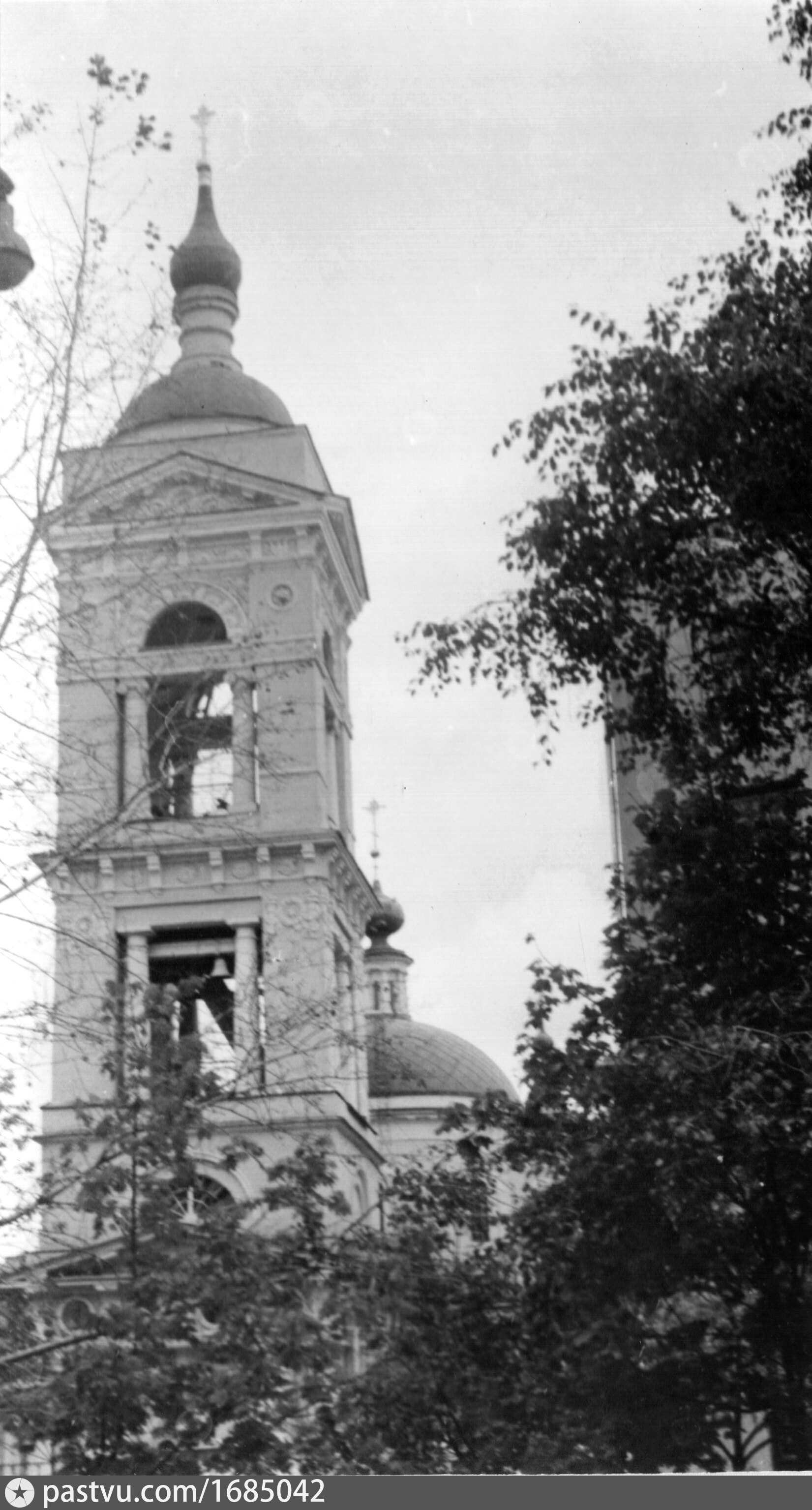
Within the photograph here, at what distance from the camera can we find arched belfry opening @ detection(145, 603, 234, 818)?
9148 millimetres

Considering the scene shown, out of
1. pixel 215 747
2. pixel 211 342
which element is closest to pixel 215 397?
pixel 211 342

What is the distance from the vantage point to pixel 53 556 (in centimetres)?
884

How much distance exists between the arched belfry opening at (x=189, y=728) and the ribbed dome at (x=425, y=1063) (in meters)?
1.28

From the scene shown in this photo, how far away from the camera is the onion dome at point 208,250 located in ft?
35.9

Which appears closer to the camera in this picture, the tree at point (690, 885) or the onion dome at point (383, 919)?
the tree at point (690, 885)

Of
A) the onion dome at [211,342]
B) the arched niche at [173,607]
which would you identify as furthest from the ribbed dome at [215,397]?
the arched niche at [173,607]

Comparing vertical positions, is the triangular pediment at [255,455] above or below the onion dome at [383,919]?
above

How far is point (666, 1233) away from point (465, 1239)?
3.54ft

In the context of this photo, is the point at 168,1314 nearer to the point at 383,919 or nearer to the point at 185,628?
the point at 383,919

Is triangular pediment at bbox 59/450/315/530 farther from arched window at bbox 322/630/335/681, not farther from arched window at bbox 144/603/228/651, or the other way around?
arched window at bbox 322/630/335/681

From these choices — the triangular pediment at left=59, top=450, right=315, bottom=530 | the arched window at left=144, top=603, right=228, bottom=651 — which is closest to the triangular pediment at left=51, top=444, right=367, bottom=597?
the triangular pediment at left=59, top=450, right=315, bottom=530

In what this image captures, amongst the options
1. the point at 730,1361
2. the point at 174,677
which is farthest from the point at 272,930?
the point at 730,1361

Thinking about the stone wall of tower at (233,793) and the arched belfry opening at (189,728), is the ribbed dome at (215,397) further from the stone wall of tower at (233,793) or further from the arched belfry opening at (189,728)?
the arched belfry opening at (189,728)

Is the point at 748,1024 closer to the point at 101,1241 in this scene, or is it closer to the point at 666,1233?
the point at 666,1233
